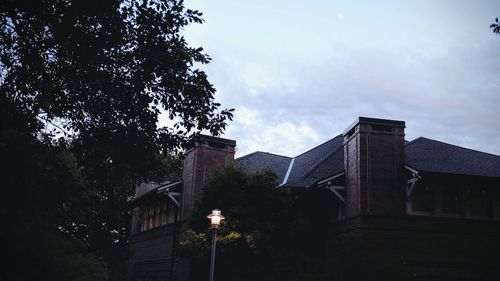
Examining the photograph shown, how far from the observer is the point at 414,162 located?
2078 cm

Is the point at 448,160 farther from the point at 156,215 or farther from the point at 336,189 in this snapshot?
the point at 156,215

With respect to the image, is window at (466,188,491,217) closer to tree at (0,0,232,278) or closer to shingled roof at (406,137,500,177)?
shingled roof at (406,137,500,177)

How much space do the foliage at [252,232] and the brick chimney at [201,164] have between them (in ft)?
12.6

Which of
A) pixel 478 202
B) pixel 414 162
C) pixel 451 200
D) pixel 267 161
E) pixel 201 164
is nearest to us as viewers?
pixel 414 162

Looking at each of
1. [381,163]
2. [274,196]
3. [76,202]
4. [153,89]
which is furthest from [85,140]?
[76,202]

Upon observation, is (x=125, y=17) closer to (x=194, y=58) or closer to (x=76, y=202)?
(x=194, y=58)

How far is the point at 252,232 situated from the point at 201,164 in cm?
709

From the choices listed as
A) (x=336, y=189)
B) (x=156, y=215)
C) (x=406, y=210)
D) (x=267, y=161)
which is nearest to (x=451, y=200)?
(x=406, y=210)

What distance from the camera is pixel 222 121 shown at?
12008 millimetres

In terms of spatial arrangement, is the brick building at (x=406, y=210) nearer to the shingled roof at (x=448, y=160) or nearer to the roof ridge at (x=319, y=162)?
the shingled roof at (x=448, y=160)

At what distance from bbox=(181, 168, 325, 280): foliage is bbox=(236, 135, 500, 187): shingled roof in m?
1.57

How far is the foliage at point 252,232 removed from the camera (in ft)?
65.1

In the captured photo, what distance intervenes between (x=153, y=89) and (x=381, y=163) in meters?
12.4

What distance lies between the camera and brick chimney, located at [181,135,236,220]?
25297mm
